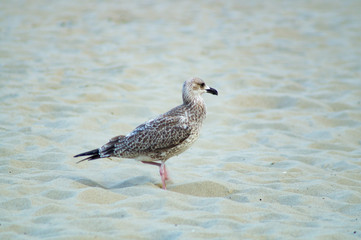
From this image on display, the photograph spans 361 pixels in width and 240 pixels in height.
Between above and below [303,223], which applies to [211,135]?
below

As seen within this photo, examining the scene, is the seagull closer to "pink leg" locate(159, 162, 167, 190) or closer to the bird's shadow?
"pink leg" locate(159, 162, 167, 190)

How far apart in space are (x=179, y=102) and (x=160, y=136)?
3.66 m

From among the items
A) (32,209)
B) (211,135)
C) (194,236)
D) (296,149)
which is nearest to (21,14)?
(211,135)

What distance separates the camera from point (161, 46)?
1328 cm

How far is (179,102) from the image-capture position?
31.7ft

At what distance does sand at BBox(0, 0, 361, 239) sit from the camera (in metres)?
4.88

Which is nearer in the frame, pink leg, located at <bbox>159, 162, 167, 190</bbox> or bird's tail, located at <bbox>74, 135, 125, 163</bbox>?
pink leg, located at <bbox>159, 162, 167, 190</bbox>

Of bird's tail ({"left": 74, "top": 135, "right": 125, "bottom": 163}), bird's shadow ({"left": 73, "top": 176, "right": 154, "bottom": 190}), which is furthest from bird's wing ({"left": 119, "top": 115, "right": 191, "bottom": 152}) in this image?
bird's shadow ({"left": 73, "top": 176, "right": 154, "bottom": 190})

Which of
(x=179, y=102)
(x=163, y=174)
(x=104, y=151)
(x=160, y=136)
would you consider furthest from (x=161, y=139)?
(x=179, y=102)

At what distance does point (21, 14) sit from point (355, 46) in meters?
9.92

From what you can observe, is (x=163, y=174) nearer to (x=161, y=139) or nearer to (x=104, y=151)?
(x=161, y=139)

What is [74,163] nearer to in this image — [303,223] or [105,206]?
[105,206]

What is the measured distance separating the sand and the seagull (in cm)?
35

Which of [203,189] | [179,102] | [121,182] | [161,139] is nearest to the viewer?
[203,189]
